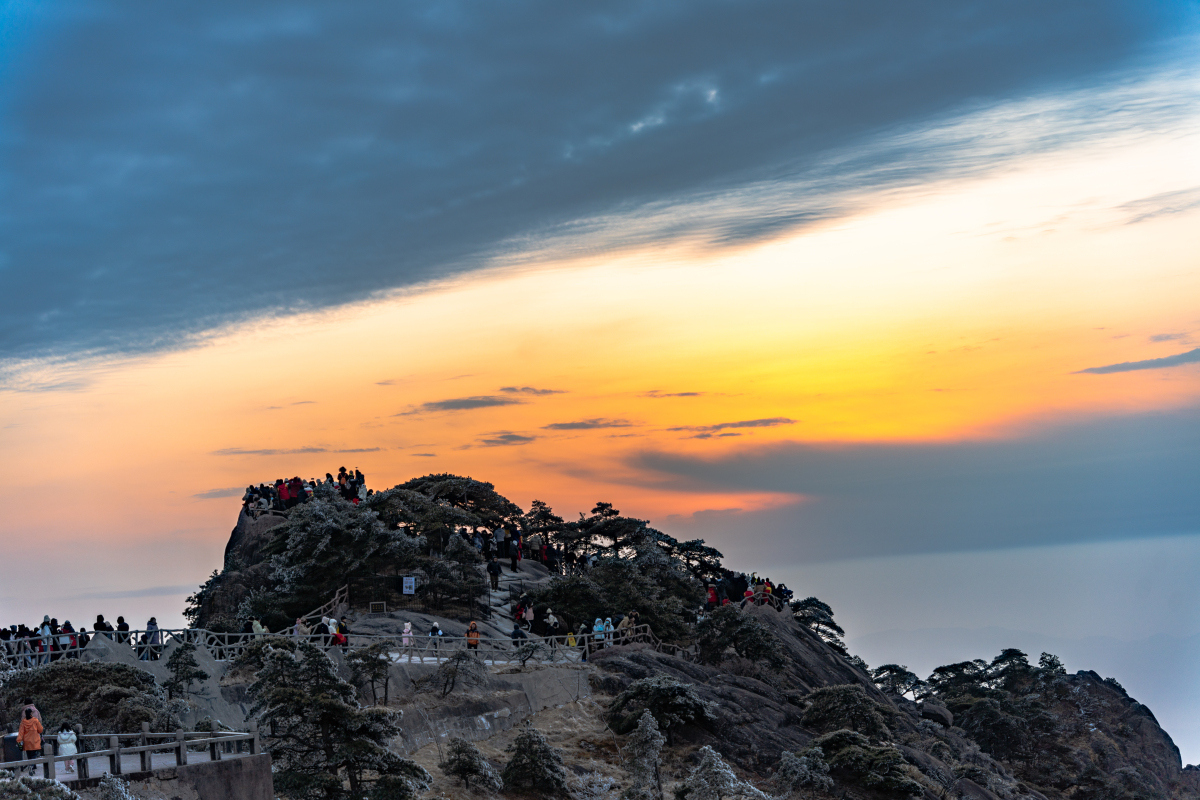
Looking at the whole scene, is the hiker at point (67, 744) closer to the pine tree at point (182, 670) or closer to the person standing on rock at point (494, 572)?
the pine tree at point (182, 670)

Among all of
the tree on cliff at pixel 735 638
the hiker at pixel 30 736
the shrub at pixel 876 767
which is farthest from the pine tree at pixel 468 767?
the tree on cliff at pixel 735 638

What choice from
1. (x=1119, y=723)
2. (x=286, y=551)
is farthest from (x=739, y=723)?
(x=1119, y=723)

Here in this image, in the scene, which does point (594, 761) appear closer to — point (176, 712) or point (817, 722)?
point (817, 722)

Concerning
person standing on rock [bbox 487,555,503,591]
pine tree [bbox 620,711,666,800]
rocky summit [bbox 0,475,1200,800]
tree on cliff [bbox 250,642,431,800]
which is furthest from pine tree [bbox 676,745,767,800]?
person standing on rock [bbox 487,555,503,591]

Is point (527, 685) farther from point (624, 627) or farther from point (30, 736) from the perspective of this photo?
point (30, 736)

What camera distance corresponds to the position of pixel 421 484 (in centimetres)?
6122

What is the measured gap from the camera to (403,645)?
3244 centimetres

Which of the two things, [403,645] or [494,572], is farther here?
[494,572]

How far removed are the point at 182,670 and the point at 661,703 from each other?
16.1m

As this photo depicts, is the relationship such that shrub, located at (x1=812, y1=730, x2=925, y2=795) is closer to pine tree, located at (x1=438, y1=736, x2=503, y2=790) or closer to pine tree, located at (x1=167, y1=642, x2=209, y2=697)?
pine tree, located at (x1=438, y1=736, x2=503, y2=790)

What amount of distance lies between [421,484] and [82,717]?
38031 mm

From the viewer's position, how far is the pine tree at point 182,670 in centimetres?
2597

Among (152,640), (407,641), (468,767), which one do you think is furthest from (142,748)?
(407,641)

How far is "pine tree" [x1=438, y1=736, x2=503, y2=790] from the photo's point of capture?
2816 centimetres
